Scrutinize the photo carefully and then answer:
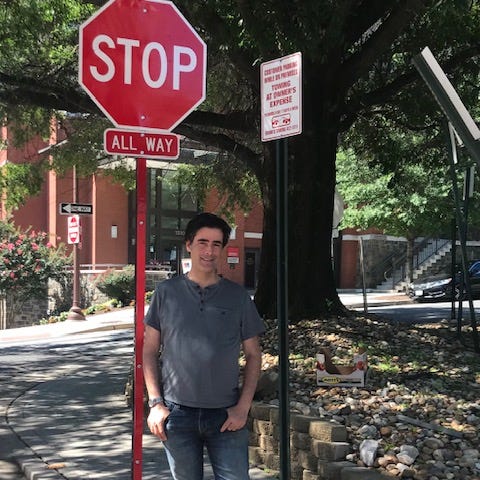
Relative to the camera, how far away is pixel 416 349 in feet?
22.3

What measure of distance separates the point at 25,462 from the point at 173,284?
3.05 meters

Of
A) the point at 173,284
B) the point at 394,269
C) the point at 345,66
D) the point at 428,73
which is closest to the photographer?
the point at 173,284

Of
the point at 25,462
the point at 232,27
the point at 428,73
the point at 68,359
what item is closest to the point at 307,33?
the point at 232,27

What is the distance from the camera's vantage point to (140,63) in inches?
141

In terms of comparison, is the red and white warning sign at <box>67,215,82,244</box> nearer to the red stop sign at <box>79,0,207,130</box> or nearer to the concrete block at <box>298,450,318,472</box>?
the concrete block at <box>298,450,318,472</box>

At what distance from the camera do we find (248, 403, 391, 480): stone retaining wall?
4.10 meters

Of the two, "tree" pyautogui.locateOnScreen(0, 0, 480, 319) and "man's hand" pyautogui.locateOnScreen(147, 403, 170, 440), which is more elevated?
"tree" pyautogui.locateOnScreen(0, 0, 480, 319)

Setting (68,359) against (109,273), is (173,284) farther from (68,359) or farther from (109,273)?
(109,273)

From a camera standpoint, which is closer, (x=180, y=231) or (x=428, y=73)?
(x=428, y=73)

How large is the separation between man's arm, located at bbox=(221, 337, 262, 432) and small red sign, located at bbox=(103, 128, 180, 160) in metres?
1.28

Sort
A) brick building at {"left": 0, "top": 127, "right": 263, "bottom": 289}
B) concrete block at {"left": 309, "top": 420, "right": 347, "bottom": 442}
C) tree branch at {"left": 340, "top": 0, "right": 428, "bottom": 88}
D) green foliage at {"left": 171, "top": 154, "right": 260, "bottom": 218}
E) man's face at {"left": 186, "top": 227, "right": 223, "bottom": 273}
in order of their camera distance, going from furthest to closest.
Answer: brick building at {"left": 0, "top": 127, "right": 263, "bottom": 289} < green foliage at {"left": 171, "top": 154, "right": 260, "bottom": 218} < tree branch at {"left": 340, "top": 0, "right": 428, "bottom": 88} < concrete block at {"left": 309, "top": 420, "right": 347, "bottom": 442} < man's face at {"left": 186, "top": 227, "right": 223, "bottom": 273}

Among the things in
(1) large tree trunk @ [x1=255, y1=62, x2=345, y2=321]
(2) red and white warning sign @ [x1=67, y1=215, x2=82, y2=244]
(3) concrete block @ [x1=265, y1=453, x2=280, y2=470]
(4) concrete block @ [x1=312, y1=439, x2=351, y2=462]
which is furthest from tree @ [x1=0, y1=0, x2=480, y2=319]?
(2) red and white warning sign @ [x1=67, y1=215, x2=82, y2=244]

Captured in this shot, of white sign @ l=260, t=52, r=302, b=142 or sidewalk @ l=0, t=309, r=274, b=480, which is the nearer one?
white sign @ l=260, t=52, r=302, b=142

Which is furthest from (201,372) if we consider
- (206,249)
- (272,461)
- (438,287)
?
(438,287)
